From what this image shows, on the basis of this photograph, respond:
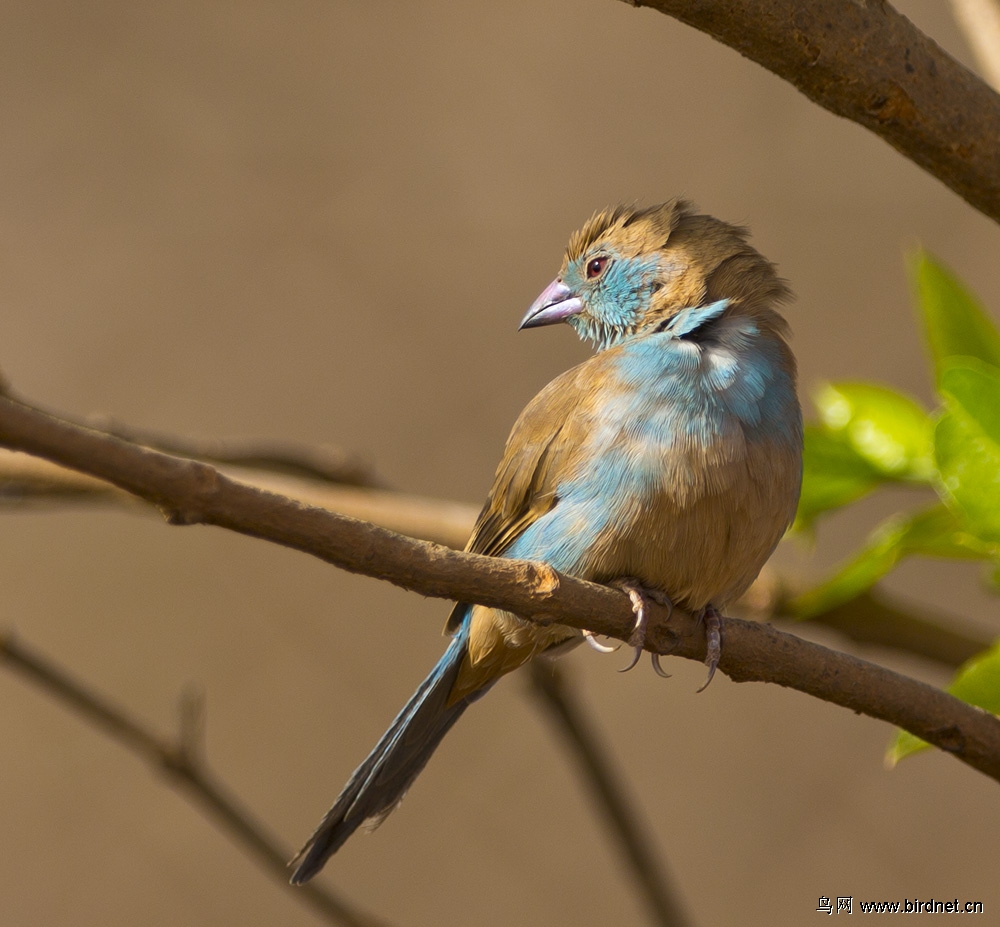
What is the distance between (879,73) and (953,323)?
812 mm

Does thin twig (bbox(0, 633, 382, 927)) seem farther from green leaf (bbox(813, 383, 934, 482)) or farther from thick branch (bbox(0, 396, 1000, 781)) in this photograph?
green leaf (bbox(813, 383, 934, 482))

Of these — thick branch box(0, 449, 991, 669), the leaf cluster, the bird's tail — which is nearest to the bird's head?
the leaf cluster

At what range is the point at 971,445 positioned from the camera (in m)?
2.18

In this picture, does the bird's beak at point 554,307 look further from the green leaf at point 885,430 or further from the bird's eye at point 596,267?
the green leaf at point 885,430

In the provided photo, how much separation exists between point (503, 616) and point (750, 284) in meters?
1.03

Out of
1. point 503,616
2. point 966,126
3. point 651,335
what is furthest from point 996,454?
point 503,616

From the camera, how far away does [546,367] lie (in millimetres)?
5109

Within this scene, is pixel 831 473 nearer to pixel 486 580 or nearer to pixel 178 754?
pixel 486 580

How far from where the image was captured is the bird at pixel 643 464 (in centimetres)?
246

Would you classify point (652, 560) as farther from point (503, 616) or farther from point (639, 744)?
point (639, 744)

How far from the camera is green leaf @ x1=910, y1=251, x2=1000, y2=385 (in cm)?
271

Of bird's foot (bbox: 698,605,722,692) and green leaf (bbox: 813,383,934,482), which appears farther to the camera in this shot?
green leaf (bbox: 813,383,934,482)

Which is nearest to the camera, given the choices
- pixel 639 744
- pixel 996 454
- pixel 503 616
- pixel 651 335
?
pixel 996 454

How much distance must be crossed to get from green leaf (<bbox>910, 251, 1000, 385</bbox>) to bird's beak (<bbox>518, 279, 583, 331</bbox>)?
2.92 feet
